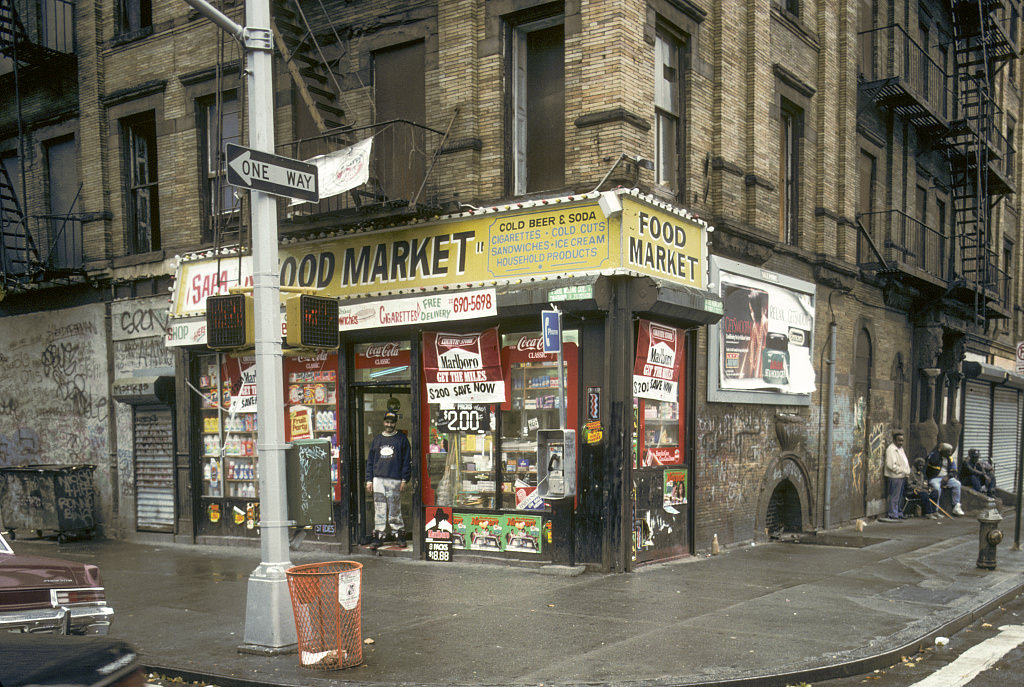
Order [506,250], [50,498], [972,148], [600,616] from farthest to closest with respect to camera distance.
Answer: [972,148], [50,498], [506,250], [600,616]

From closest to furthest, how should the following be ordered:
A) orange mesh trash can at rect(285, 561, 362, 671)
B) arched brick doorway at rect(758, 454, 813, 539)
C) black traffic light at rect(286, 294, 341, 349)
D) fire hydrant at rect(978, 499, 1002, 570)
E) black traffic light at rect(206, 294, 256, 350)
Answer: orange mesh trash can at rect(285, 561, 362, 671)
black traffic light at rect(286, 294, 341, 349)
black traffic light at rect(206, 294, 256, 350)
fire hydrant at rect(978, 499, 1002, 570)
arched brick doorway at rect(758, 454, 813, 539)

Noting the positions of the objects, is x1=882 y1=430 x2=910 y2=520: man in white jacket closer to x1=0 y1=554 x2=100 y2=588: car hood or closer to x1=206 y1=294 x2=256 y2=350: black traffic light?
x1=206 y1=294 x2=256 y2=350: black traffic light

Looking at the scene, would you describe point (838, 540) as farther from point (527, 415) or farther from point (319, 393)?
point (319, 393)

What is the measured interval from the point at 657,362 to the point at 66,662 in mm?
9346

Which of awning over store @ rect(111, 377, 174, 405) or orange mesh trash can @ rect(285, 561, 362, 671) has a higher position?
awning over store @ rect(111, 377, 174, 405)

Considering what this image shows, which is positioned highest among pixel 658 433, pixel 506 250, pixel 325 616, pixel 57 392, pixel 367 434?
pixel 506 250

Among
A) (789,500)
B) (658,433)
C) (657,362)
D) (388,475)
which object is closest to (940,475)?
(789,500)

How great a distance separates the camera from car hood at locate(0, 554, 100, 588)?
255 inches

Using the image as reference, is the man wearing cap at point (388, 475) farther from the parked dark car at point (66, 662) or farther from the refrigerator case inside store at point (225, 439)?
the parked dark car at point (66, 662)

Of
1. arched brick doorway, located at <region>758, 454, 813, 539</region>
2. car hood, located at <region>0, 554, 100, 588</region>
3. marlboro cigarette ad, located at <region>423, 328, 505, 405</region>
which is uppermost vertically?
marlboro cigarette ad, located at <region>423, 328, 505, 405</region>

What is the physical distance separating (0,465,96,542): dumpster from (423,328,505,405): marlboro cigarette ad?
7.61 meters

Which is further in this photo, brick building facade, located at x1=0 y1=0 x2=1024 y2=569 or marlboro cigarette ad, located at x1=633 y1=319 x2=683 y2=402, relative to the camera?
brick building facade, located at x1=0 y1=0 x2=1024 y2=569

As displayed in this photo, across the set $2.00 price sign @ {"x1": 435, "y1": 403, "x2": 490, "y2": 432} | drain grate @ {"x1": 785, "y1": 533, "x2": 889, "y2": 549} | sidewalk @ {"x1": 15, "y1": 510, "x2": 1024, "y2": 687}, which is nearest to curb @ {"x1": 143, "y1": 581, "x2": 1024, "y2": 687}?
sidewalk @ {"x1": 15, "y1": 510, "x2": 1024, "y2": 687}

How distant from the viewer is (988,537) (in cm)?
1184
